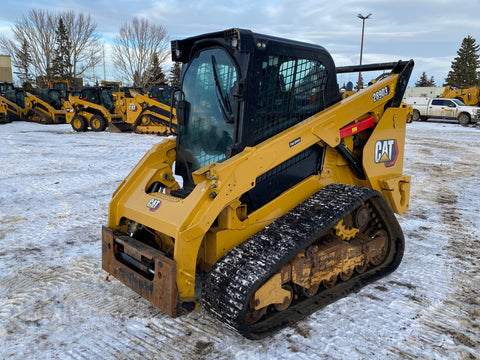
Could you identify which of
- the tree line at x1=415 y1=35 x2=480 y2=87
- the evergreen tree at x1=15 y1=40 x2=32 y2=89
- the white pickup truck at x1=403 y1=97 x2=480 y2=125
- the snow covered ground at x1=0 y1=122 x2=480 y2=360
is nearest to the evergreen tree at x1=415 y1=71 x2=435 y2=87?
the tree line at x1=415 y1=35 x2=480 y2=87

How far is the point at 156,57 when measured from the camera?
44750 millimetres

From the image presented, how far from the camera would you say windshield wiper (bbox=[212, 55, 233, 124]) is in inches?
128

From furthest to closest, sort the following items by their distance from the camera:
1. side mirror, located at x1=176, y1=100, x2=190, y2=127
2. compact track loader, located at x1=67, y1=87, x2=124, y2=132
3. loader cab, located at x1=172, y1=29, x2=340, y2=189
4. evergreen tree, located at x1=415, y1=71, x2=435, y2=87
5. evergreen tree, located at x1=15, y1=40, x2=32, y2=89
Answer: evergreen tree, located at x1=415, y1=71, x2=435, y2=87, evergreen tree, located at x1=15, y1=40, x2=32, y2=89, compact track loader, located at x1=67, y1=87, x2=124, y2=132, side mirror, located at x1=176, y1=100, x2=190, y2=127, loader cab, located at x1=172, y1=29, x2=340, y2=189

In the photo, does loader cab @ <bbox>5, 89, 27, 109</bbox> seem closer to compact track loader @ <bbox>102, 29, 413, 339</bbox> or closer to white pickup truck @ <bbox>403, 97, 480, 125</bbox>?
white pickup truck @ <bbox>403, 97, 480, 125</bbox>

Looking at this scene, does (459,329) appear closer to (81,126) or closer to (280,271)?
(280,271)

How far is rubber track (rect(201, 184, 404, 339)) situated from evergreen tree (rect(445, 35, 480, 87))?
182 ft

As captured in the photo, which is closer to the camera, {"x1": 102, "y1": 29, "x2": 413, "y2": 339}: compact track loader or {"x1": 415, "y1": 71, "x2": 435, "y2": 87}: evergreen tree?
{"x1": 102, "y1": 29, "x2": 413, "y2": 339}: compact track loader

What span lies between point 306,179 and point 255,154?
897 millimetres

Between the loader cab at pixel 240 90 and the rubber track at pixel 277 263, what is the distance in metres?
0.73

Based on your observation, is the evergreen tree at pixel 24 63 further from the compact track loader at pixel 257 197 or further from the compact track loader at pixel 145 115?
the compact track loader at pixel 257 197

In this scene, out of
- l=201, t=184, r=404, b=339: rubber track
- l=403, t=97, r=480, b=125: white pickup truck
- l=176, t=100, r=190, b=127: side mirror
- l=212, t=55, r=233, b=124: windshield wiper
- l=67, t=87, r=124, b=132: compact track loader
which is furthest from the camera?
l=403, t=97, r=480, b=125: white pickup truck

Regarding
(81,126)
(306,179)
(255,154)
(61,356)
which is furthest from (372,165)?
(81,126)

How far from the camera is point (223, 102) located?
332 centimetres

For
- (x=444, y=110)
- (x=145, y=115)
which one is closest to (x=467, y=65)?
(x=444, y=110)
